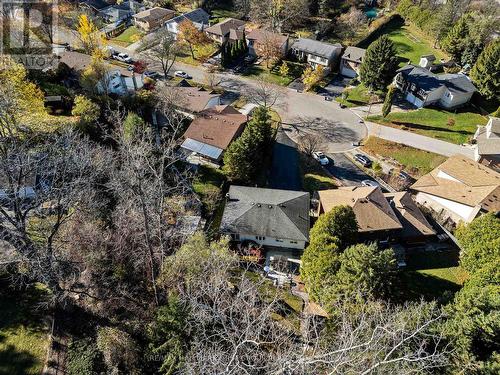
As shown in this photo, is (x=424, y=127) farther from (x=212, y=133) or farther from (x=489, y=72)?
(x=212, y=133)

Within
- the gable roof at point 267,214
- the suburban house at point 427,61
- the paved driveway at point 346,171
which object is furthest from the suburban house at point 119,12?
the gable roof at point 267,214

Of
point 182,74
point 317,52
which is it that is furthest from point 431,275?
point 182,74

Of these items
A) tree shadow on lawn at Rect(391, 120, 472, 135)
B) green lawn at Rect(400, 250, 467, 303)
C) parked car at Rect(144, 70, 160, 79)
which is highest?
tree shadow on lawn at Rect(391, 120, 472, 135)

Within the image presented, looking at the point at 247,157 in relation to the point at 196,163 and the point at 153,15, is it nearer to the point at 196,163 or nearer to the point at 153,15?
the point at 196,163

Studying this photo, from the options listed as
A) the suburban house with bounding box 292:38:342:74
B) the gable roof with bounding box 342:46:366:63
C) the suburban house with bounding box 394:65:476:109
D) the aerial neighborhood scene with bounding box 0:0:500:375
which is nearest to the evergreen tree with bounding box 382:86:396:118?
the aerial neighborhood scene with bounding box 0:0:500:375

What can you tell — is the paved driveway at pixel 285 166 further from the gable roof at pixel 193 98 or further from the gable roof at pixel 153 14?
the gable roof at pixel 153 14

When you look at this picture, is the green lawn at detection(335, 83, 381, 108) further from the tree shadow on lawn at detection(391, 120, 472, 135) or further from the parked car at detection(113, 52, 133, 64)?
the parked car at detection(113, 52, 133, 64)
